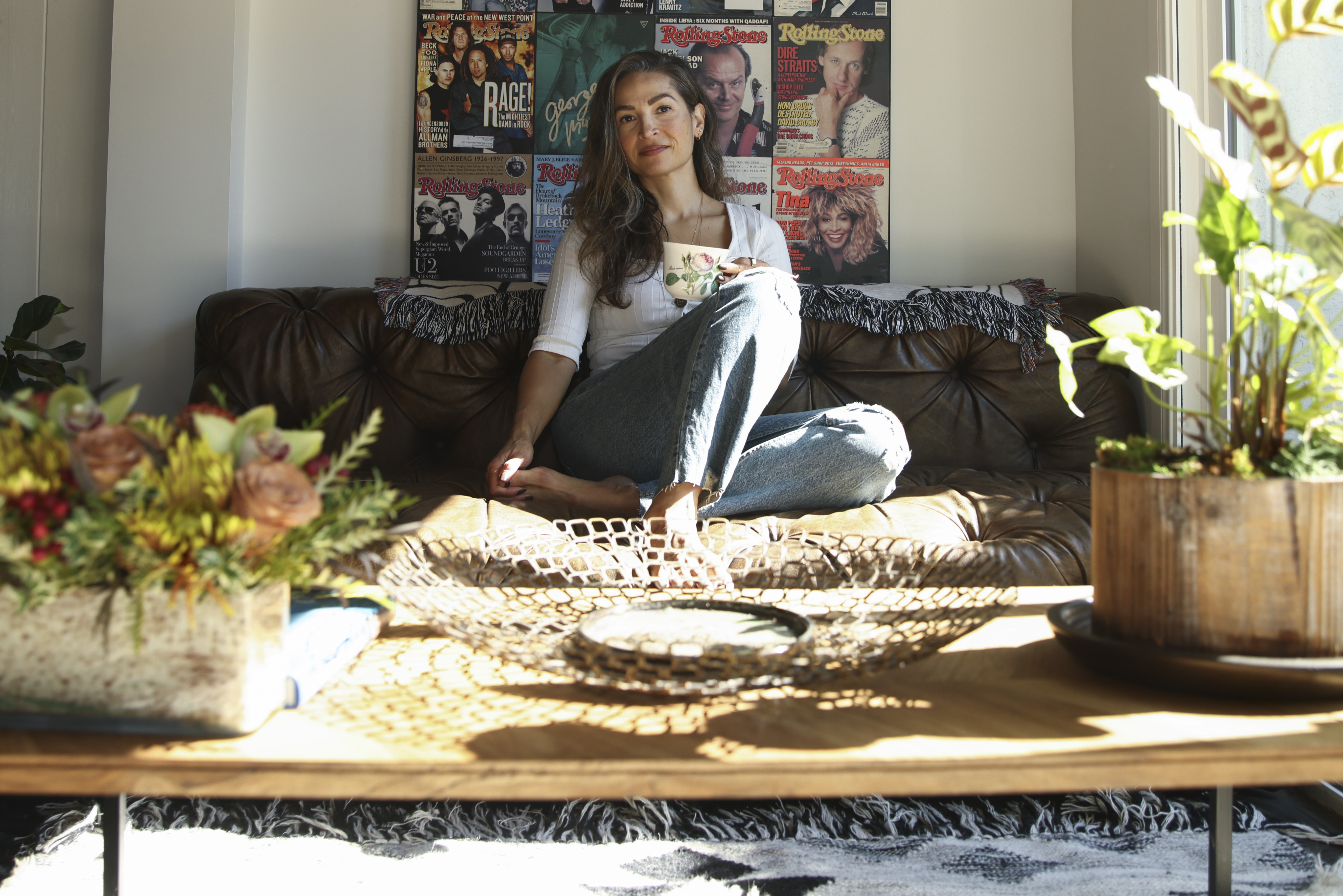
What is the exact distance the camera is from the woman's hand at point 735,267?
1362 millimetres

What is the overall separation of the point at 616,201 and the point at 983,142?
99 cm

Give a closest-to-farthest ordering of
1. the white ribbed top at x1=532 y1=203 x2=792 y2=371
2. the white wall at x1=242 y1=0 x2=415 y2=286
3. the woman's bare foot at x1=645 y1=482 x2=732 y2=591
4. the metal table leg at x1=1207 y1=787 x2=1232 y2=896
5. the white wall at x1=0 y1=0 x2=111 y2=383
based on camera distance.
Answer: the metal table leg at x1=1207 y1=787 x2=1232 y2=896, the woman's bare foot at x1=645 y1=482 x2=732 y2=591, the white ribbed top at x1=532 y1=203 x2=792 y2=371, the white wall at x1=0 y1=0 x2=111 y2=383, the white wall at x1=242 y1=0 x2=415 y2=286

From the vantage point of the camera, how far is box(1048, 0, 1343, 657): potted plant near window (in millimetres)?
530

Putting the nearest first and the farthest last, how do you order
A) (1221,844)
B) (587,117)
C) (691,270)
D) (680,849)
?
(1221,844)
(680,849)
(691,270)
(587,117)

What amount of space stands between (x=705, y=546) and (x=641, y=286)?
0.81m

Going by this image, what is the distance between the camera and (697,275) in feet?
4.11

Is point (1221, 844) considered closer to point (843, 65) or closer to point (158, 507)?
point (158, 507)

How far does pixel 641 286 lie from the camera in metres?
1.71

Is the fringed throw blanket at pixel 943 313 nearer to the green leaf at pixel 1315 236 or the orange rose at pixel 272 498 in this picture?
the green leaf at pixel 1315 236

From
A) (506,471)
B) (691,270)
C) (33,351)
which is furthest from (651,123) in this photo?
(33,351)

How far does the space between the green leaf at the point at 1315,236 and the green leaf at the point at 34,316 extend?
2.07 metres

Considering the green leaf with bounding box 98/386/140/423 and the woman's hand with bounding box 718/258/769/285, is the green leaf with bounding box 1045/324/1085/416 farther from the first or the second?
the woman's hand with bounding box 718/258/769/285

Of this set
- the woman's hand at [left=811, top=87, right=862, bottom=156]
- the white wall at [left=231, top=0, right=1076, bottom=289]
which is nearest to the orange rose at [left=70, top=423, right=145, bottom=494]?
the white wall at [left=231, top=0, right=1076, bottom=289]

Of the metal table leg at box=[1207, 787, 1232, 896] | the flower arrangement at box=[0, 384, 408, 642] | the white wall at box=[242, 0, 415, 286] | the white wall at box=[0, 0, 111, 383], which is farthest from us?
the white wall at box=[242, 0, 415, 286]
